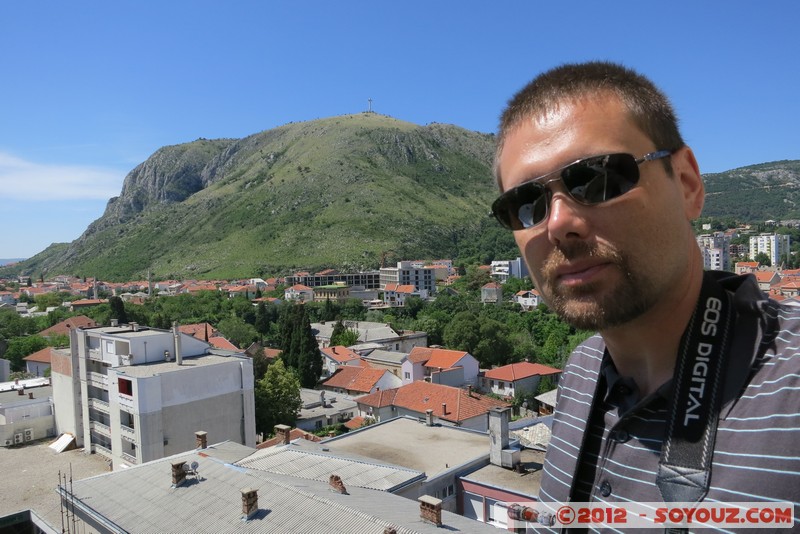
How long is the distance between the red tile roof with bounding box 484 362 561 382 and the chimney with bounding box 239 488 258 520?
2521 cm

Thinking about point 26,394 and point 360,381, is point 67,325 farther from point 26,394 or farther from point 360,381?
point 360,381

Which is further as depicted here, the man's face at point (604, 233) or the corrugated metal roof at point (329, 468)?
the corrugated metal roof at point (329, 468)

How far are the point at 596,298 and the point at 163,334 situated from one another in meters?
23.1

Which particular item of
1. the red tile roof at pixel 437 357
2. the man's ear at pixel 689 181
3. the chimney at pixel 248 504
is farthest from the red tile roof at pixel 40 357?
the man's ear at pixel 689 181

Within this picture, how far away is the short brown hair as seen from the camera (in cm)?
143

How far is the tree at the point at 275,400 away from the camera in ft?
79.1

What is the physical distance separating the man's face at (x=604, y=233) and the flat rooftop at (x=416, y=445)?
14067mm

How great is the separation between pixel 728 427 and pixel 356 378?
33.6 metres

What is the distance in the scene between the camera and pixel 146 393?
727 inches

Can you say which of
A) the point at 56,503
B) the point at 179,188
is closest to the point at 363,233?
the point at 56,503

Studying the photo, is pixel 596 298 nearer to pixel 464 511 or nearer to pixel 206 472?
pixel 206 472

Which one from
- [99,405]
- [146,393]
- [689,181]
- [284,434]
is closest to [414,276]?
[99,405]

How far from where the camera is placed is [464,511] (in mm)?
14258

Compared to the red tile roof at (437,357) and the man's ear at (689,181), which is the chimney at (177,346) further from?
the man's ear at (689,181)
